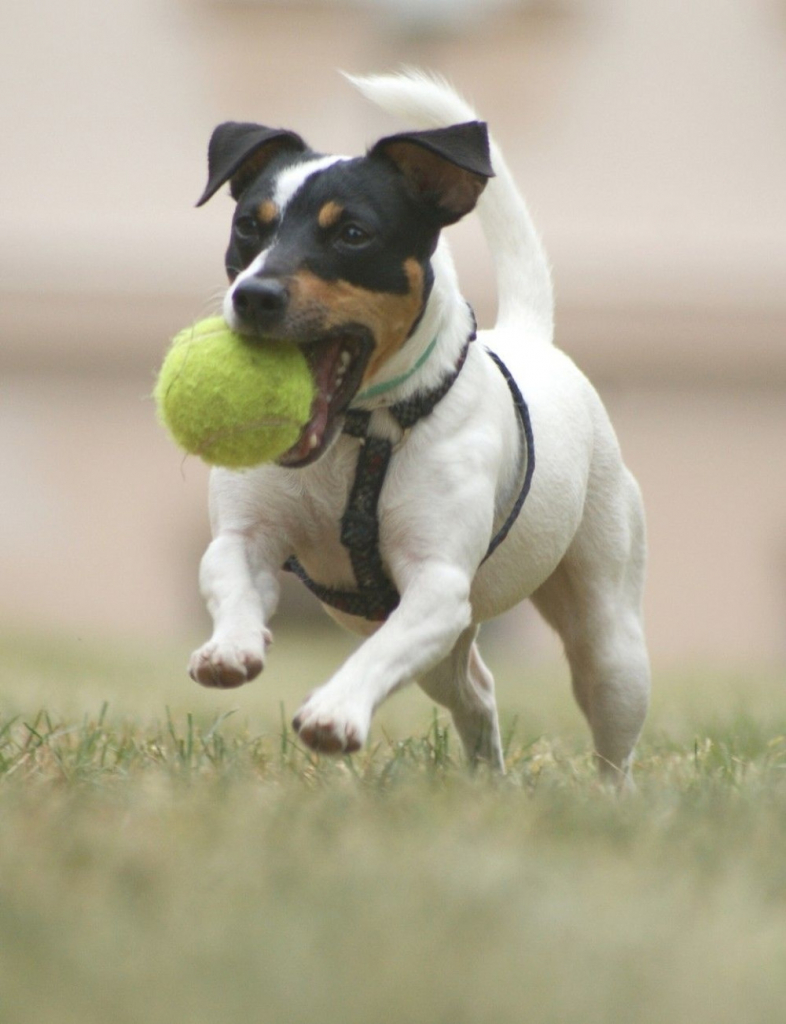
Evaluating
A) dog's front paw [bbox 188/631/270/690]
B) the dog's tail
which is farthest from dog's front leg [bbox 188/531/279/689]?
the dog's tail

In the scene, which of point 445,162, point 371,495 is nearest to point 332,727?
point 371,495

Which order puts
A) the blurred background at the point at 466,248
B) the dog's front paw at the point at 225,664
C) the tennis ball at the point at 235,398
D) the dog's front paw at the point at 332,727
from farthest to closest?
the blurred background at the point at 466,248 < the tennis ball at the point at 235,398 < the dog's front paw at the point at 225,664 < the dog's front paw at the point at 332,727

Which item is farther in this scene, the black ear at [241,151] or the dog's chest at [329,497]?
the black ear at [241,151]

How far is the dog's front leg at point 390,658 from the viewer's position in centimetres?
302

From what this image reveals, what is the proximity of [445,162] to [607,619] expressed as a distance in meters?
1.30

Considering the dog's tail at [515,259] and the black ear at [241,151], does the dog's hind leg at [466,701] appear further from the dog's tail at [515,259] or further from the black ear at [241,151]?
the black ear at [241,151]

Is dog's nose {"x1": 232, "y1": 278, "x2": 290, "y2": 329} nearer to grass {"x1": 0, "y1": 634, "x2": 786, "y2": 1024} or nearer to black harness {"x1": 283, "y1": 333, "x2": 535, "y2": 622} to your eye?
black harness {"x1": 283, "y1": 333, "x2": 535, "y2": 622}

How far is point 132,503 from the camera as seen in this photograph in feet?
46.6

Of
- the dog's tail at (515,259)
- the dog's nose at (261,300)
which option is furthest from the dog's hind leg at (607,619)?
the dog's nose at (261,300)

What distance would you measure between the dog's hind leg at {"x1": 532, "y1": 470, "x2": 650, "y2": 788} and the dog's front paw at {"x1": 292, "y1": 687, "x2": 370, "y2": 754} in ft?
4.40

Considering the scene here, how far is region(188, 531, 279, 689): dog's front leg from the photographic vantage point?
3146mm

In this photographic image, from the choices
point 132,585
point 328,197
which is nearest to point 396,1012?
point 328,197

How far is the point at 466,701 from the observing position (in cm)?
439

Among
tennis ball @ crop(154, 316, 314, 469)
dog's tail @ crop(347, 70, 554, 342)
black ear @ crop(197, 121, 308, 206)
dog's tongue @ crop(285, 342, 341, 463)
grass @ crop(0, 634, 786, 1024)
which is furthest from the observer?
dog's tail @ crop(347, 70, 554, 342)
